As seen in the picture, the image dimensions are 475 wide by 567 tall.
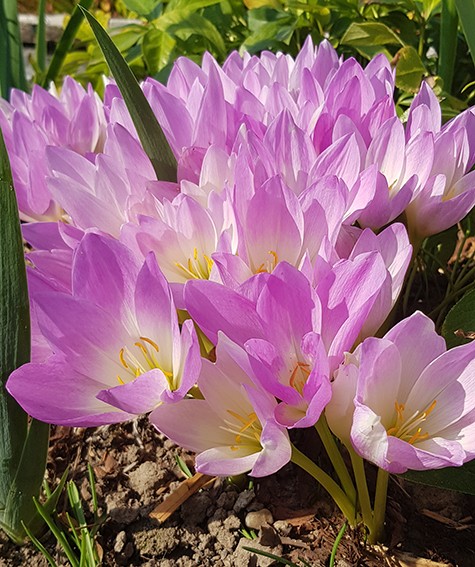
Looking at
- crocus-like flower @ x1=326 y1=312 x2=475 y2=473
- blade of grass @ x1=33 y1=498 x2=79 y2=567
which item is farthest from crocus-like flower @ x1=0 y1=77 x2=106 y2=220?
crocus-like flower @ x1=326 y1=312 x2=475 y2=473

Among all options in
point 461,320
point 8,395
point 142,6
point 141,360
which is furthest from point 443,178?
point 142,6

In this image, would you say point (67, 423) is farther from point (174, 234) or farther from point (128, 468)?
point (128, 468)

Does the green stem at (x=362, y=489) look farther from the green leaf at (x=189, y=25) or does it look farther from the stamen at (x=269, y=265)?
the green leaf at (x=189, y=25)

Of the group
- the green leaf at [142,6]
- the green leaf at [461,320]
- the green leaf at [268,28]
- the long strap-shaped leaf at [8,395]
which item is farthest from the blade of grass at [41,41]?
the green leaf at [461,320]

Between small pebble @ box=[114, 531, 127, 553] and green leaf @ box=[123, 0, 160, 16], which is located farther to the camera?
green leaf @ box=[123, 0, 160, 16]

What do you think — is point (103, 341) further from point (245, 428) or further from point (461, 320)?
point (461, 320)

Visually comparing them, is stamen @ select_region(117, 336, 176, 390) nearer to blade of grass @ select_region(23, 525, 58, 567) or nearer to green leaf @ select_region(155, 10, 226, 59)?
blade of grass @ select_region(23, 525, 58, 567)

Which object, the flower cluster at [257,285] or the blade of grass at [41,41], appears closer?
the flower cluster at [257,285]

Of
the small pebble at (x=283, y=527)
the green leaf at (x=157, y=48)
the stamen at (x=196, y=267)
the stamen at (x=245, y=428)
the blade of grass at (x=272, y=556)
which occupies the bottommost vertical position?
the small pebble at (x=283, y=527)
